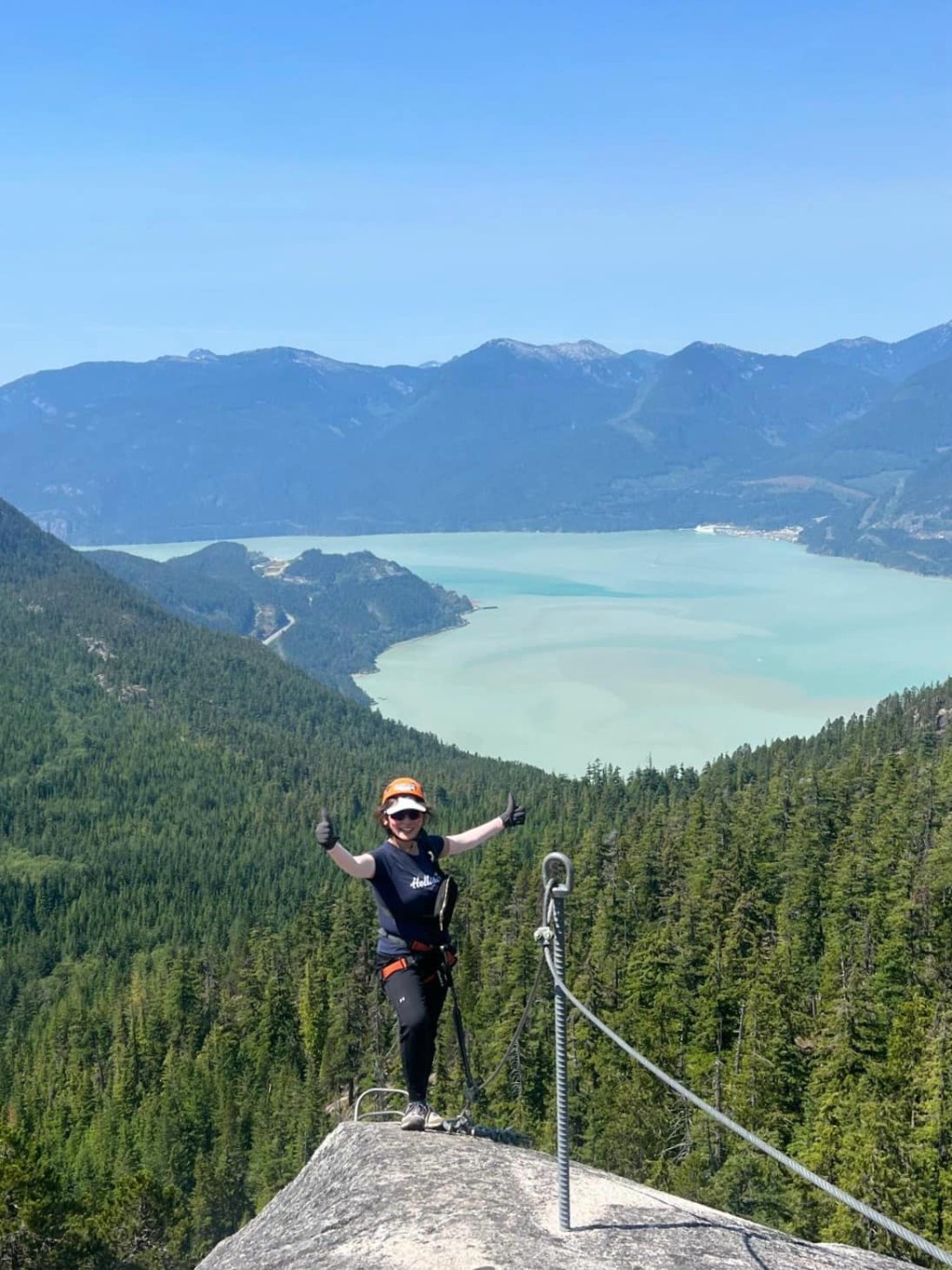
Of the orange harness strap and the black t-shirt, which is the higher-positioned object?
the black t-shirt

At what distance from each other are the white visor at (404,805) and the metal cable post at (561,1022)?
2.35 meters

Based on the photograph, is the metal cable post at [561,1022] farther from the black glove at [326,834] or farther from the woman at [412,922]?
the woman at [412,922]

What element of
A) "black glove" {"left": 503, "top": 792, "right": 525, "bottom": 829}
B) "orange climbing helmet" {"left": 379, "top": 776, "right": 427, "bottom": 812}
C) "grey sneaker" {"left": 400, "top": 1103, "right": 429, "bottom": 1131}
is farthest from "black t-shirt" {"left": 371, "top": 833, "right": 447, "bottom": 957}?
"grey sneaker" {"left": 400, "top": 1103, "right": 429, "bottom": 1131}

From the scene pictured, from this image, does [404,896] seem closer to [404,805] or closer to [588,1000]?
[404,805]

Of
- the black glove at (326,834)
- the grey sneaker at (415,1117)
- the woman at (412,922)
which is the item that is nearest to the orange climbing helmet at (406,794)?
the woman at (412,922)

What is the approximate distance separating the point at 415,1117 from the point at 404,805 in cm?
306

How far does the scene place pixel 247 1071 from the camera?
60.6m

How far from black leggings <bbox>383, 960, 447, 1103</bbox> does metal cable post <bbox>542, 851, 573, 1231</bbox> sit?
2.28 m

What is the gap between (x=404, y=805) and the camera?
1071 centimetres

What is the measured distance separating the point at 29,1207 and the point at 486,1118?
20.1m

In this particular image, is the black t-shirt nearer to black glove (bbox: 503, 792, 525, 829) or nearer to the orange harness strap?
the orange harness strap

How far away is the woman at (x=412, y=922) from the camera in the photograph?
10.6 meters

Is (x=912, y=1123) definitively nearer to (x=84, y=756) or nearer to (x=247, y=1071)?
(x=247, y=1071)

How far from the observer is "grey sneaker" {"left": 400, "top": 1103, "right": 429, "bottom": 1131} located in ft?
35.8
